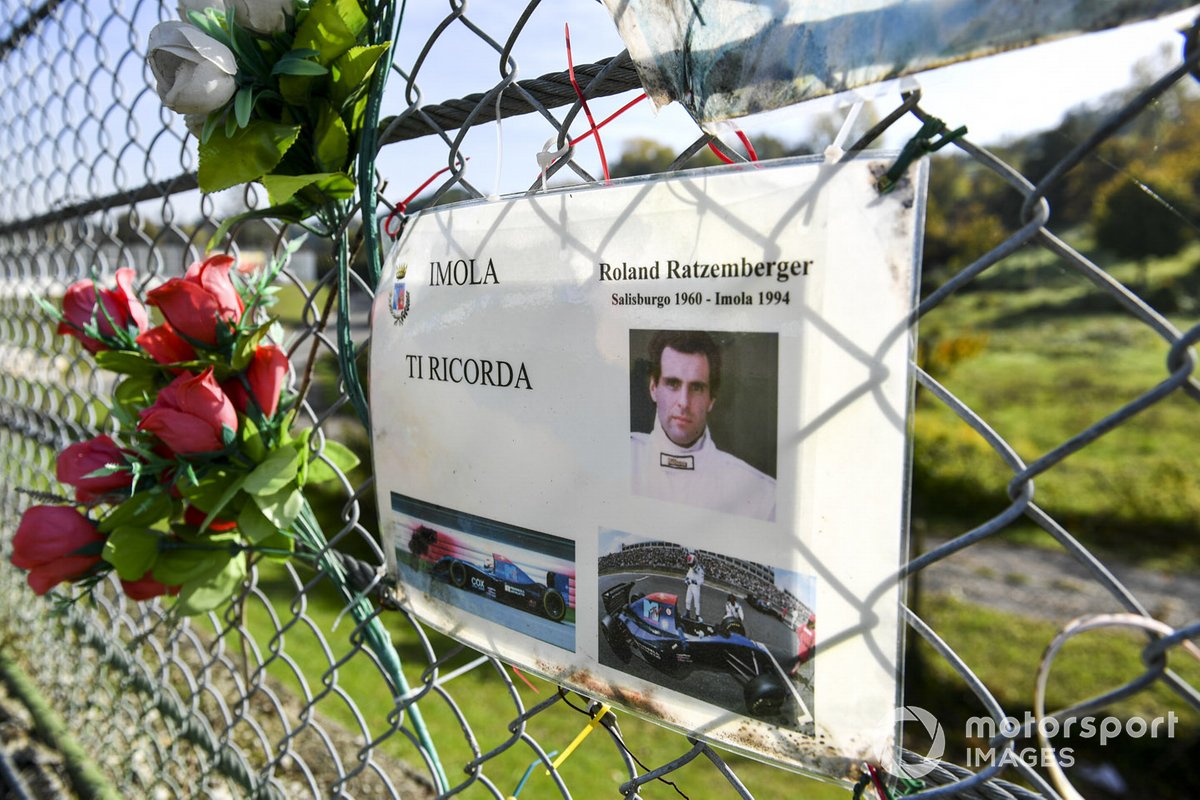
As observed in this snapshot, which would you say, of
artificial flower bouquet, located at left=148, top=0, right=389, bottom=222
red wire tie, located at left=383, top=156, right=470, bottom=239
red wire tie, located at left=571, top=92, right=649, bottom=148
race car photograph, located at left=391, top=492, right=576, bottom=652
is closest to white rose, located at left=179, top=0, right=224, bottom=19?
artificial flower bouquet, located at left=148, top=0, right=389, bottom=222

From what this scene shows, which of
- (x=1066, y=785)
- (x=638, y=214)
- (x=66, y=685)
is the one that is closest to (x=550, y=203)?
(x=638, y=214)

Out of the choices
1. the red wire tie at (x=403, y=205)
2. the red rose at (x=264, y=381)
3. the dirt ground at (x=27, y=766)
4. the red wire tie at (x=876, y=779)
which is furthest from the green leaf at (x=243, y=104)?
the dirt ground at (x=27, y=766)

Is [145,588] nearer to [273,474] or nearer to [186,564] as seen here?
[186,564]

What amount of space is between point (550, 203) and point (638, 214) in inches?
3.3

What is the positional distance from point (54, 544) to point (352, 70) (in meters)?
0.66

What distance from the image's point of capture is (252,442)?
82cm

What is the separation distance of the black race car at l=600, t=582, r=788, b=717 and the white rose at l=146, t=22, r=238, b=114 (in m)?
0.53

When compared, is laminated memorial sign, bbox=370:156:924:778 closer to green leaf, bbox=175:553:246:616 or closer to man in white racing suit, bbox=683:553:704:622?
man in white racing suit, bbox=683:553:704:622

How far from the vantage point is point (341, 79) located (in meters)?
0.68

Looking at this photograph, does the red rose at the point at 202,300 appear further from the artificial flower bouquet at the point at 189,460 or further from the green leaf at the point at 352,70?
the green leaf at the point at 352,70

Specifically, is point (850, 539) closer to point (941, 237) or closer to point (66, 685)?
point (66, 685)

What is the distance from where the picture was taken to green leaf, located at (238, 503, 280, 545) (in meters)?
0.79

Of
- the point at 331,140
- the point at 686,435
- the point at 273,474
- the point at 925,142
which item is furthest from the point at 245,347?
the point at 925,142

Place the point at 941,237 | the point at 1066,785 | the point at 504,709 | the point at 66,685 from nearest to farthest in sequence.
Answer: the point at 1066,785 → the point at 66,685 → the point at 504,709 → the point at 941,237
